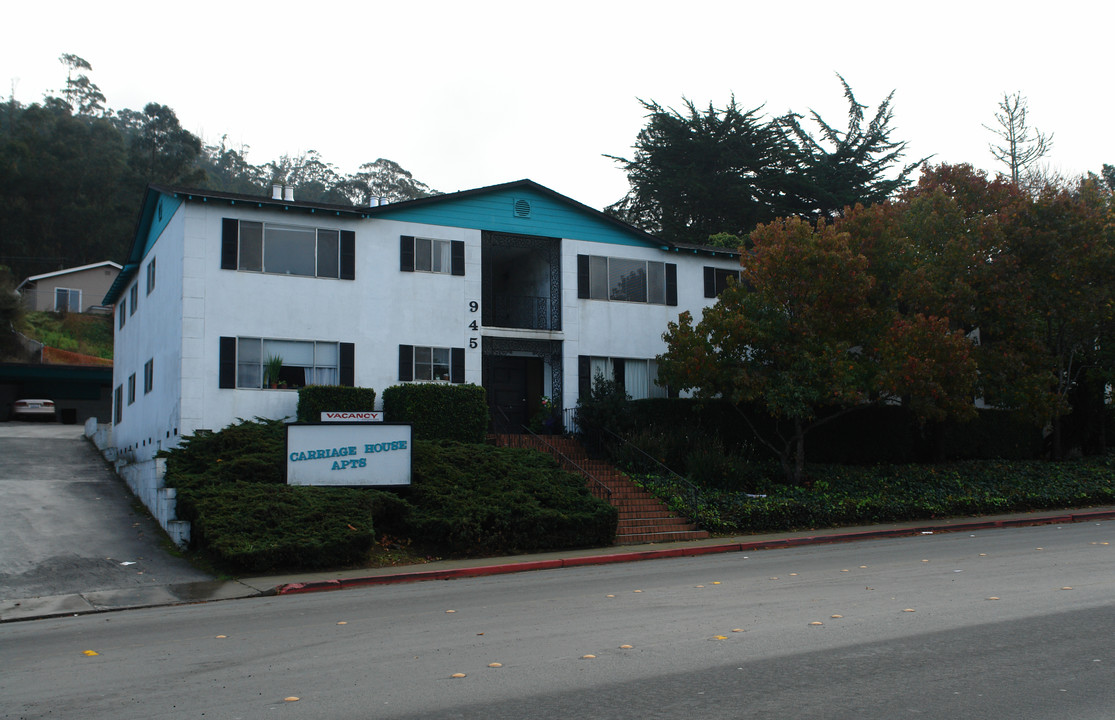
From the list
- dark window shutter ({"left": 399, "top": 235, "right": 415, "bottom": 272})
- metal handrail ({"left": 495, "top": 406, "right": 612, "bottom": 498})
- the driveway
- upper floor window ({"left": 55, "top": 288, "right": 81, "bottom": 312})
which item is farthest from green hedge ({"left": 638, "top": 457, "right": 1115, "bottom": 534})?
upper floor window ({"left": 55, "top": 288, "right": 81, "bottom": 312})

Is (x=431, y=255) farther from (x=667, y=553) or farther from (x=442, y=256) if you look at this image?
(x=667, y=553)

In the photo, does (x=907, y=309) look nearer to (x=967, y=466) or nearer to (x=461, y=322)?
(x=967, y=466)

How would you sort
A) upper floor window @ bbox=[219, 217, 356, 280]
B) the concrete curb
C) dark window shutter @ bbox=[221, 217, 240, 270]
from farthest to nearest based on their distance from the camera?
upper floor window @ bbox=[219, 217, 356, 280] → dark window shutter @ bbox=[221, 217, 240, 270] → the concrete curb

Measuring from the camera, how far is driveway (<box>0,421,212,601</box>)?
1348 cm

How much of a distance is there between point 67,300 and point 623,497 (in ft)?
158

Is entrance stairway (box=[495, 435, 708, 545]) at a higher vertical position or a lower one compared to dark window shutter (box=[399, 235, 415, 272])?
lower

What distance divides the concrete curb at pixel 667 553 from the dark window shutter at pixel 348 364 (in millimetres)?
9633

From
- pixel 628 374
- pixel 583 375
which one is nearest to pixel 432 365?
pixel 583 375

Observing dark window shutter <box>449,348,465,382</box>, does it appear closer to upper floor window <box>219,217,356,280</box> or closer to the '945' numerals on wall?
the '945' numerals on wall

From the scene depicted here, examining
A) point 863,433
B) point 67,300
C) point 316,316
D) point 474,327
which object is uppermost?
point 67,300

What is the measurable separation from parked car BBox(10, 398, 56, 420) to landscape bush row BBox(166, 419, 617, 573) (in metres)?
28.4

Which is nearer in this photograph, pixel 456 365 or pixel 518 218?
pixel 456 365

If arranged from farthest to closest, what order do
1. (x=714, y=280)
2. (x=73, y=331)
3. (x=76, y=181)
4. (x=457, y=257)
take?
1. (x=76, y=181)
2. (x=73, y=331)
3. (x=714, y=280)
4. (x=457, y=257)

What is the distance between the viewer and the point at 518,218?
2586 cm
